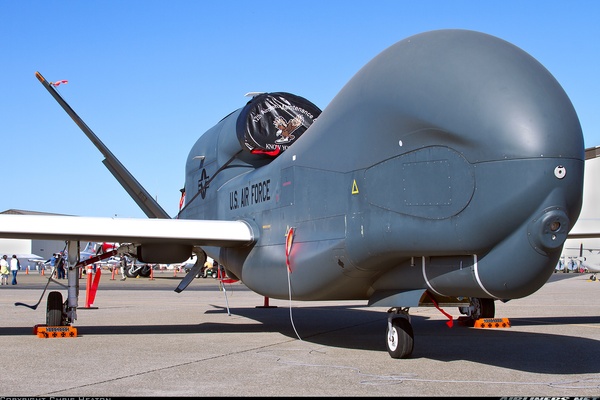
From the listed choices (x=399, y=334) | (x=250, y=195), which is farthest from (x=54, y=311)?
(x=399, y=334)

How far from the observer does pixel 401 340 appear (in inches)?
342

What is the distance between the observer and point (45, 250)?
100938 mm

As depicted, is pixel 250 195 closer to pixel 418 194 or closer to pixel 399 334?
pixel 399 334

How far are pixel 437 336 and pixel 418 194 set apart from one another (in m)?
4.70

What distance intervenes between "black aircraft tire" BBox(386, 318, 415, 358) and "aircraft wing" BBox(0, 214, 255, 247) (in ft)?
11.6

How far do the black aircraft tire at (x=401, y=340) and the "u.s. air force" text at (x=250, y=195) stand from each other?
3.39 meters

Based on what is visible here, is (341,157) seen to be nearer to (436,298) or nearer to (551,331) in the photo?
(436,298)

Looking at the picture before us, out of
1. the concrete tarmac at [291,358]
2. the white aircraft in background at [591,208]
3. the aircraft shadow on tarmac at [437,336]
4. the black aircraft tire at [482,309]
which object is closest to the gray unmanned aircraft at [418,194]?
the concrete tarmac at [291,358]

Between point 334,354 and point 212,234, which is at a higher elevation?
point 212,234

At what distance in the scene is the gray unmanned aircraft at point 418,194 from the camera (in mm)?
6980

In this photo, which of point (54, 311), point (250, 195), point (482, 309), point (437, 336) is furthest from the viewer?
point (482, 309)

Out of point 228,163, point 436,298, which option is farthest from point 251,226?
point 436,298

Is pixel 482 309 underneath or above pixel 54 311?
underneath

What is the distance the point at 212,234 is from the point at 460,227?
5215 mm
